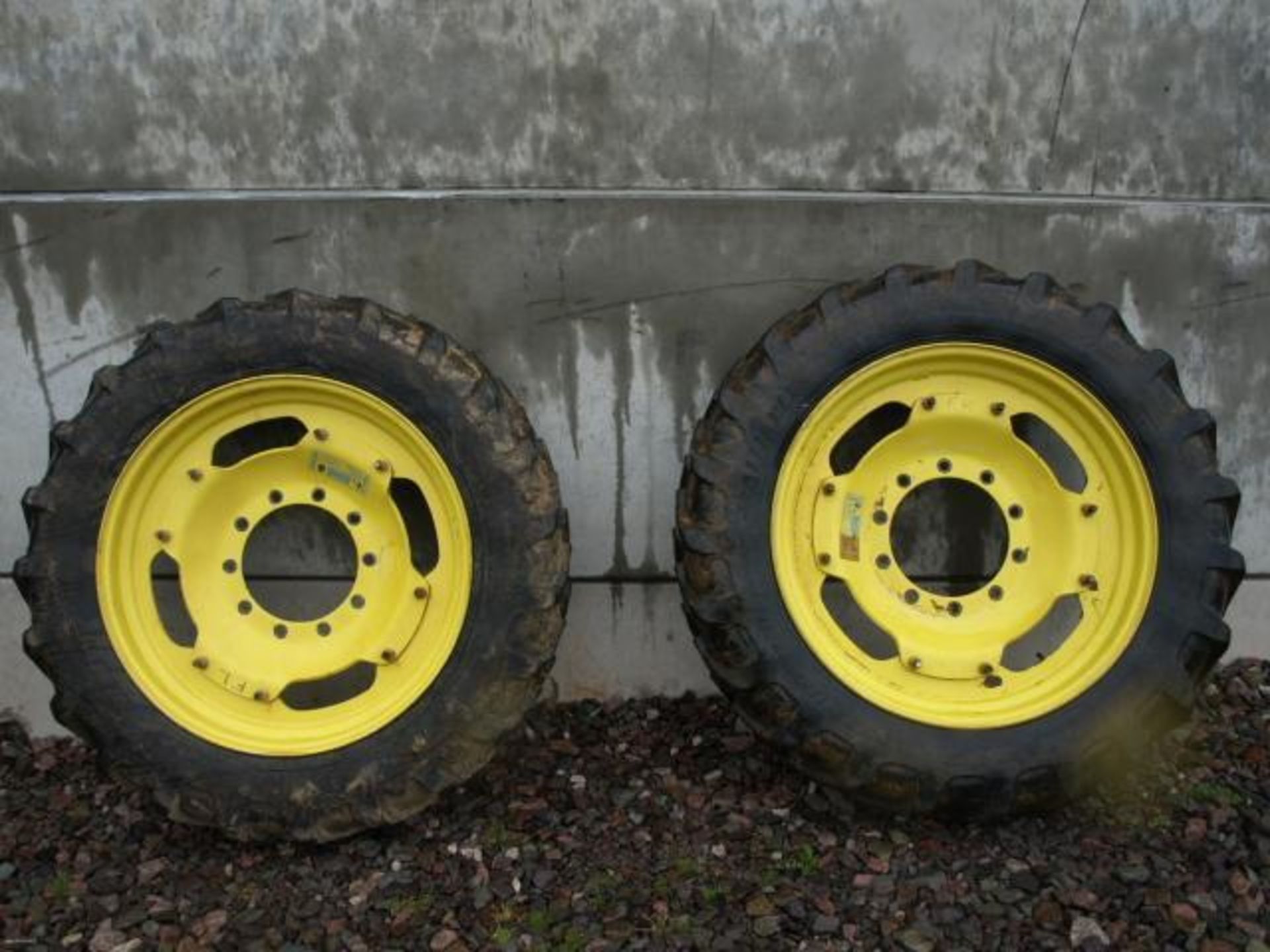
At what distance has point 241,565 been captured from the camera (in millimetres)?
3070

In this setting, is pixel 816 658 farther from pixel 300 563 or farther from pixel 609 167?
pixel 300 563

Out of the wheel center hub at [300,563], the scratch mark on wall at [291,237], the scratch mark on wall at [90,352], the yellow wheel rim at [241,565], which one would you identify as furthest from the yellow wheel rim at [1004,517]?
the scratch mark on wall at [90,352]

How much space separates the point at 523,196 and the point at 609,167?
260 millimetres

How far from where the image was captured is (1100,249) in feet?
10.2

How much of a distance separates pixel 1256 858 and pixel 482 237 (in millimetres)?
2609

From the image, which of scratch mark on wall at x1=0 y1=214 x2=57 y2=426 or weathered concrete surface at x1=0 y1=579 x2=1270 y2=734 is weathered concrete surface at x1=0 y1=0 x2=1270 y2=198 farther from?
weathered concrete surface at x1=0 y1=579 x2=1270 y2=734

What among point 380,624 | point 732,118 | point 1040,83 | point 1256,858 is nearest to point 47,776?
point 380,624

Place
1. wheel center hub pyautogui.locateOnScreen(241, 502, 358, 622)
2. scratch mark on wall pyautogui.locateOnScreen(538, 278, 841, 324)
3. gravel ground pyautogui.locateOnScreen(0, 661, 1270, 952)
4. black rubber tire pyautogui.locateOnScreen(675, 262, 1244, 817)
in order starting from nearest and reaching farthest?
gravel ground pyautogui.locateOnScreen(0, 661, 1270, 952), black rubber tire pyautogui.locateOnScreen(675, 262, 1244, 817), scratch mark on wall pyautogui.locateOnScreen(538, 278, 841, 324), wheel center hub pyautogui.locateOnScreen(241, 502, 358, 622)

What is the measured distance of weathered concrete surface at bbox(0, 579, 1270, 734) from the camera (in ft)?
10.9

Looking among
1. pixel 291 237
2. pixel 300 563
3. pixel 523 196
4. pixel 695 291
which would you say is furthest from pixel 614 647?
pixel 291 237

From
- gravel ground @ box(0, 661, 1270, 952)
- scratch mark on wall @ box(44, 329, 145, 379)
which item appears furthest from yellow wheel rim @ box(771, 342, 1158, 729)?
scratch mark on wall @ box(44, 329, 145, 379)

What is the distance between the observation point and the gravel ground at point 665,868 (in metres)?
2.46

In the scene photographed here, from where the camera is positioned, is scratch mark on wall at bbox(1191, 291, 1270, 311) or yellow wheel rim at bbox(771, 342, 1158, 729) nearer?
yellow wheel rim at bbox(771, 342, 1158, 729)

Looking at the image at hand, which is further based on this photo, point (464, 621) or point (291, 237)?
point (291, 237)
